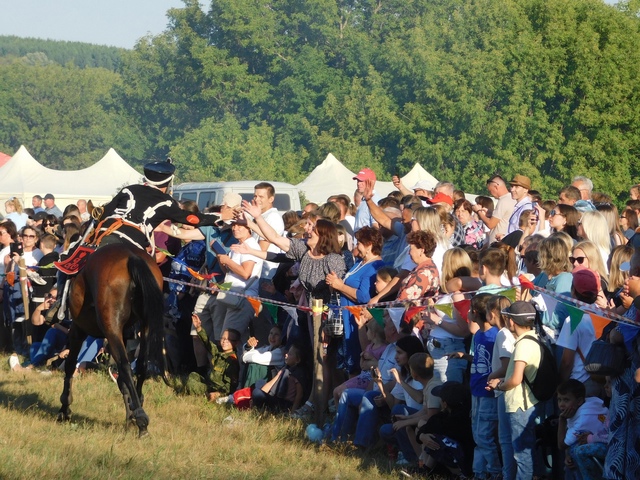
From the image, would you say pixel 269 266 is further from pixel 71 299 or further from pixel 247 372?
pixel 71 299

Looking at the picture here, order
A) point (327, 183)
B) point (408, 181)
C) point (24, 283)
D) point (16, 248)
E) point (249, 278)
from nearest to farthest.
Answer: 1. point (249, 278)
2. point (24, 283)
3. point (16, 248)
4. point (408, 181)
5. point (327, 183)

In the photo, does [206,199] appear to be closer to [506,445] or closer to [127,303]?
[127,303]

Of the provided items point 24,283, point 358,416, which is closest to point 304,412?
point 358,416

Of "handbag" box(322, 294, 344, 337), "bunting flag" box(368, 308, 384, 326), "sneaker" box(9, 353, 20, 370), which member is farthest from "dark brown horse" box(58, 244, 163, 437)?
"sneaker" box(9, 353, 20, 370)

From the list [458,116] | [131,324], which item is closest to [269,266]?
[131,324]

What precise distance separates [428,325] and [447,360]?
51 centimetres

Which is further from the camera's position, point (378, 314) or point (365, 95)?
point (365, 95)

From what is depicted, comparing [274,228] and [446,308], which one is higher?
[274,228]

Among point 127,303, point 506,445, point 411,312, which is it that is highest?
point 411,312

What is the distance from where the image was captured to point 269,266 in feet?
42.1

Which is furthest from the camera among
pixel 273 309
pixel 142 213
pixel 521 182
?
pixel 521 182

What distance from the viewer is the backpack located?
7.98 metres

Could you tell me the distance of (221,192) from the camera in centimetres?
2912

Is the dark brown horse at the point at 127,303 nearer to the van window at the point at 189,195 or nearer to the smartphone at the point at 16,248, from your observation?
the smartphone at the point at 16,248
